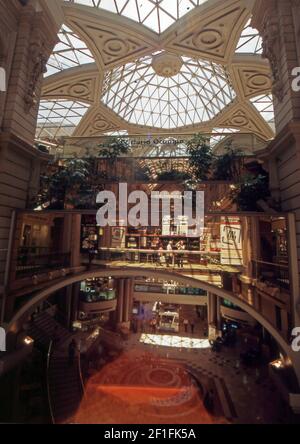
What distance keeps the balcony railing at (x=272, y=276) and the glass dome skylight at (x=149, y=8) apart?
52.5ft

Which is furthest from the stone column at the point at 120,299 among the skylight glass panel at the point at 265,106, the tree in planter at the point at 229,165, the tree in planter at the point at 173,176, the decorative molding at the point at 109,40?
the skylight glass panel at the point at 265,106

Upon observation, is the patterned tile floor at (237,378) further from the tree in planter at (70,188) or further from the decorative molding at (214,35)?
the decorative molding at (214,35)

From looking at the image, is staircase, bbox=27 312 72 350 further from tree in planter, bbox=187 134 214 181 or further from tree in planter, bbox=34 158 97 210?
tree in planter, bbox=187 134 214 181

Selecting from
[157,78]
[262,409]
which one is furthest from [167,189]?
[157,78]

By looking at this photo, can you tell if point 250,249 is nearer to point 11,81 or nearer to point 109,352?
point 109,352

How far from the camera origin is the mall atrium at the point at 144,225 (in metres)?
8.98

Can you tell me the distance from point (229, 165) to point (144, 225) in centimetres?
446

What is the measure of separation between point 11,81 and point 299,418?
1506 cm

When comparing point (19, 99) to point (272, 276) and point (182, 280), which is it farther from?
point (272, 276)

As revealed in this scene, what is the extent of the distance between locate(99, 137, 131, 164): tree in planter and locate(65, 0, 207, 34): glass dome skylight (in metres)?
10.6

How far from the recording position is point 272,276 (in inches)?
451

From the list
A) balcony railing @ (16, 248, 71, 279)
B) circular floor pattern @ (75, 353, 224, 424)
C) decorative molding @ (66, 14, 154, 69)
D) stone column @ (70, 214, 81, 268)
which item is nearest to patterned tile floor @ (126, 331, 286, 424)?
circular floor pattern @ (75, 353, 224, 424)

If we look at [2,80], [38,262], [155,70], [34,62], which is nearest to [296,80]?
[34,62]
